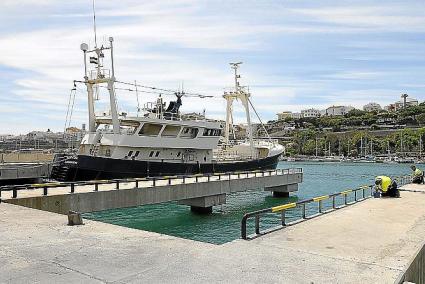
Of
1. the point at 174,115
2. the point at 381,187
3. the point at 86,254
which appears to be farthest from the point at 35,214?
the point at 174,115

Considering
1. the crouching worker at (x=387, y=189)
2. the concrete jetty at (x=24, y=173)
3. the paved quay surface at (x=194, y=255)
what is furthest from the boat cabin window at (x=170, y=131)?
the paved quay surface at (x=194, y=255)

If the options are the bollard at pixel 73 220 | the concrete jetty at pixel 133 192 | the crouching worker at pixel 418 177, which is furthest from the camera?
the crouching worker at pixel 418 177

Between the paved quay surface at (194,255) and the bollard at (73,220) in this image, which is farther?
the bollard at (73,220)

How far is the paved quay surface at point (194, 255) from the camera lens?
23.4 feet

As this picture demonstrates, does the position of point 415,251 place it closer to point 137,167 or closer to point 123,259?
point 123,259

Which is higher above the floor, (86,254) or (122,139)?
(122,139)

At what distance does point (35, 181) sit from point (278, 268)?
2889cm

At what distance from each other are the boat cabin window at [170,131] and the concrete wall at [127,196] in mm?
8121

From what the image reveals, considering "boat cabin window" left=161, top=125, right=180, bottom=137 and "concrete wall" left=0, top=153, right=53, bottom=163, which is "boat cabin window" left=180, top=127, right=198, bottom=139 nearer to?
"boat cabin window" left=161, top=125, right=180, bottom=137

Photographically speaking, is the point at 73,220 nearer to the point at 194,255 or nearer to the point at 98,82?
the point at 194,255

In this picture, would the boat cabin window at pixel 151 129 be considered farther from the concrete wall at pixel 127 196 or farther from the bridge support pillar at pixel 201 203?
the bridge support pillar at pixel 201 203

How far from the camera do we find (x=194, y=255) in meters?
8.41

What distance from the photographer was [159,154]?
35281 millimetres

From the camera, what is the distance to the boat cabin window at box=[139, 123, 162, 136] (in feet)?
112
